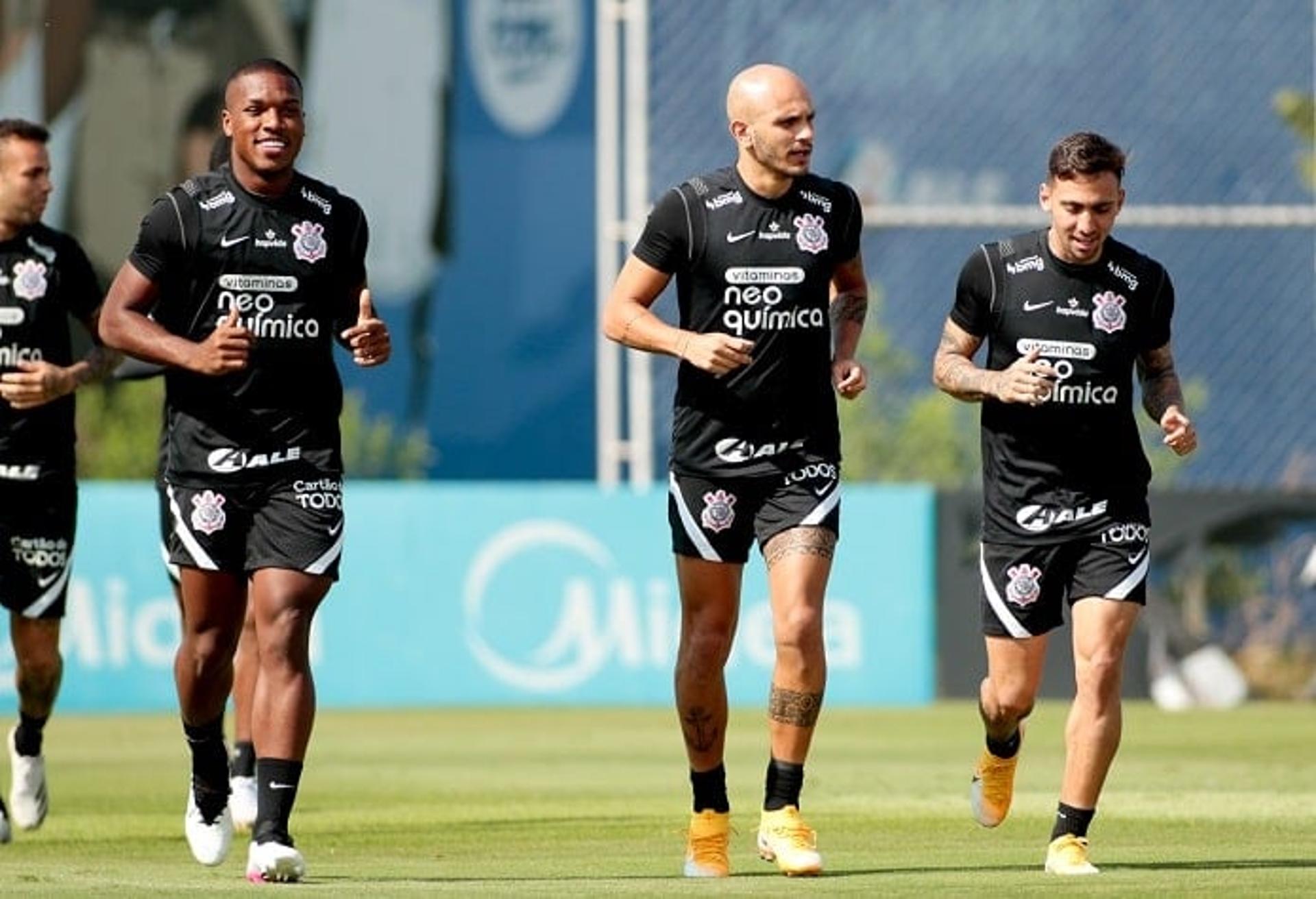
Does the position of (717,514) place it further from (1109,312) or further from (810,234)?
(1109,312)

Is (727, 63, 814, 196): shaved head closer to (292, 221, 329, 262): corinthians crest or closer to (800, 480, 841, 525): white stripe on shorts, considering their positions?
(800, 480, 841, 525): white stripe on shorts

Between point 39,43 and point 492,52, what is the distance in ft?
16.0

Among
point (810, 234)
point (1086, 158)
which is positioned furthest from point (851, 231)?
point (1086, 158)

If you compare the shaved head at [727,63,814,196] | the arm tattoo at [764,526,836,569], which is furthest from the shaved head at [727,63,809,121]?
the arm tattoo at [764,526,836,569]

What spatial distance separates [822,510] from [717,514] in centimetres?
35

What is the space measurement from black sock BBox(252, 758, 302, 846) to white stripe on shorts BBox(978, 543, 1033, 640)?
2476 millimetres

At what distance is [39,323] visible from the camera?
1308 centimetres

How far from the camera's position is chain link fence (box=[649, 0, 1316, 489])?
29.0 m

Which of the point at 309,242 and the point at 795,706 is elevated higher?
the point at 309,242

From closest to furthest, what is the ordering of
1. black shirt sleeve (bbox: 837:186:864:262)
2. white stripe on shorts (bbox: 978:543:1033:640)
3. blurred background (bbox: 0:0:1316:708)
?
black shirt sleeve (bbox: 837:186:864:262) → white stripe on shorts (bbox: 978:543:1033:640) → blurred background (bbox: 0:0:1316:708)

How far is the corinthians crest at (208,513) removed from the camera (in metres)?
10.8

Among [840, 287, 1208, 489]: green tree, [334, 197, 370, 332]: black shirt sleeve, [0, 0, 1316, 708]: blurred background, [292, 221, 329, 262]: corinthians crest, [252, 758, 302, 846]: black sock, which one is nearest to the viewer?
[252, 758, 302, 846]: black sock

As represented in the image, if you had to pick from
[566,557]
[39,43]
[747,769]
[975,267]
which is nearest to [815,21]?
[39,43]

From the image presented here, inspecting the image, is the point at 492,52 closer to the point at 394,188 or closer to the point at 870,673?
the point at 394,188
